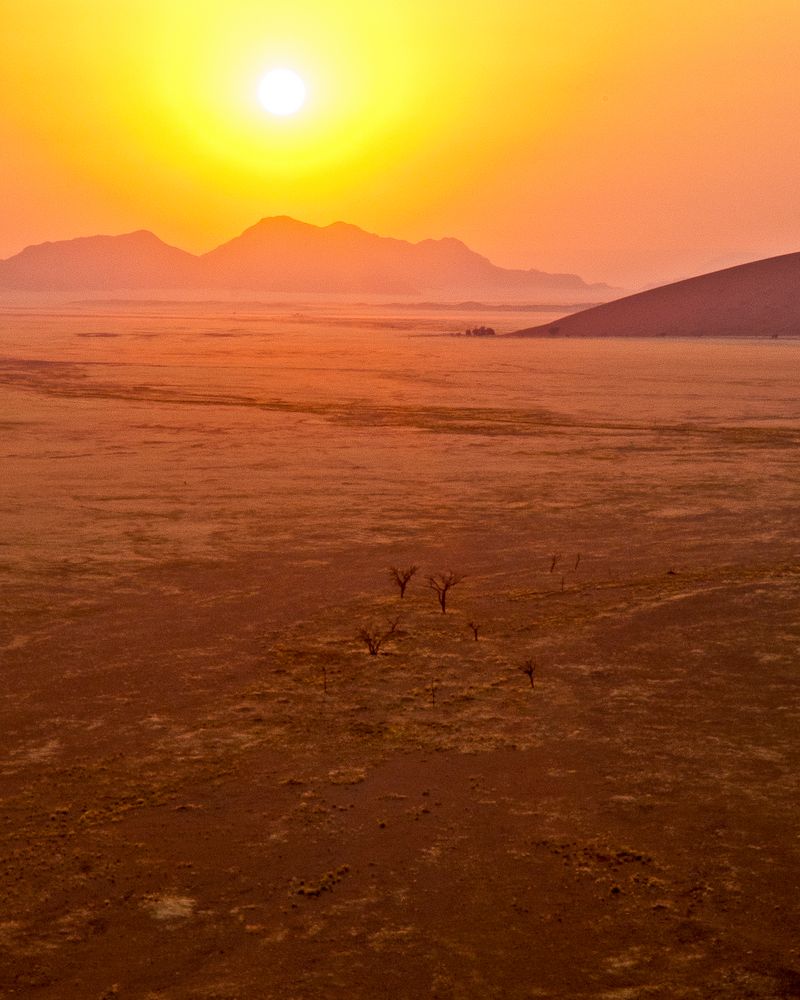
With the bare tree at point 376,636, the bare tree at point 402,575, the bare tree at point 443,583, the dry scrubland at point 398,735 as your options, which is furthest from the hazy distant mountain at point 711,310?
the bare tree at point 376,636

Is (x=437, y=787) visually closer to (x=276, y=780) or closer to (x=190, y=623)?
(x=276, y=780)

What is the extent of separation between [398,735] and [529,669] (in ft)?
5.14

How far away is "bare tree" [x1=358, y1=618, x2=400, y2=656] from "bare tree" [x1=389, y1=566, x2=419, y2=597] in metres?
0.87

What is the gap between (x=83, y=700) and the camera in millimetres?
8273

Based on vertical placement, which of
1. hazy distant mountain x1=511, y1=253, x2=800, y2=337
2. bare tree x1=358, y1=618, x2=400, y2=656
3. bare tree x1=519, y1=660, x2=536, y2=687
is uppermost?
hazy distant mountain x1=511, y1=253, x2=800, y2=337

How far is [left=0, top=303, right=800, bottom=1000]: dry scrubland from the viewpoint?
5.30m

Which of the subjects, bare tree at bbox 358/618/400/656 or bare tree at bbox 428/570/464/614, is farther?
bare tree at bbox 428/570/464/614

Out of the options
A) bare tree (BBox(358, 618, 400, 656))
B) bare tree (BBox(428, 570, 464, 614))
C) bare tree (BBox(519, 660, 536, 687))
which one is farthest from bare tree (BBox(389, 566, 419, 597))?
bare tree (BBox(519, 660, 536, 687))

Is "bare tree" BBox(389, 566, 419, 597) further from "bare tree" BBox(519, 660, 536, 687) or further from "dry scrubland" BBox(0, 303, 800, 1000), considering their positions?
"bare tree" BBox(519, 660, 536, 687)

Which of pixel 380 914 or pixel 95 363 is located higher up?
pixel 95 363

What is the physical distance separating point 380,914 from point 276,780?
1.63 meters

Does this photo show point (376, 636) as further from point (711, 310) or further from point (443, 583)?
point (711, 310)

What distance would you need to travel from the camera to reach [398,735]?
304 inches

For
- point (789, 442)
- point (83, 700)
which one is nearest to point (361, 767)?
point (83, 700)
